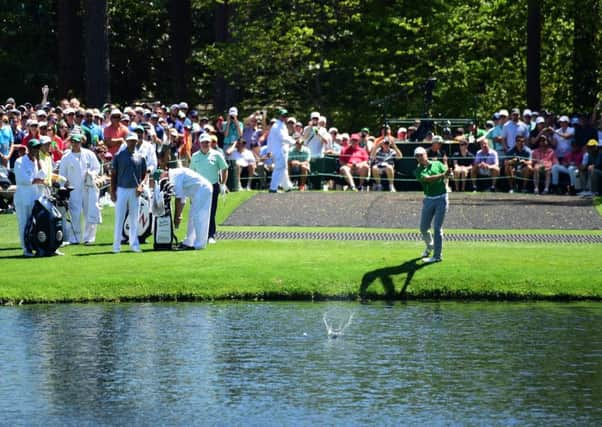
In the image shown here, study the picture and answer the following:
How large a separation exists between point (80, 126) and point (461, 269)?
36.8 ft

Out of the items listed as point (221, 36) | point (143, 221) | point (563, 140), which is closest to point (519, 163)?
point (563, 140)

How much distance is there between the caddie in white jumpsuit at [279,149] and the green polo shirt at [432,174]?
10420 millimetres

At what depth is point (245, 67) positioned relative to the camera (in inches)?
1752

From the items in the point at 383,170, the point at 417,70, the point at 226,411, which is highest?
the point at 417,70

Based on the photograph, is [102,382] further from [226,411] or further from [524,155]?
[524,155]

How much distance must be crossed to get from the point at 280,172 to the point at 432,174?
1154 cm

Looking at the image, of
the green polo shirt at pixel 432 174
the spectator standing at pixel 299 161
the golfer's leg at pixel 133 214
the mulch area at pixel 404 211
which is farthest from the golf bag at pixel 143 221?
the spectator standing at pixel 299 161

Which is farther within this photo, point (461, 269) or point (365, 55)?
point (365, 55)

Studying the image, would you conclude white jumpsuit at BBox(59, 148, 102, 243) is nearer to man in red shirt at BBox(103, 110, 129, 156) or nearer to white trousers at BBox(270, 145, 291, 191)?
man in red shirt at BBox(103, 110, 129, 156)

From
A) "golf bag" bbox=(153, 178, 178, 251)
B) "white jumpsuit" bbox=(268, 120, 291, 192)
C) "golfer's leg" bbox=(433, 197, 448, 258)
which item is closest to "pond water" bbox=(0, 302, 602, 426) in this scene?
"golfer's leg" bbox=(433, 197, 448, 258)

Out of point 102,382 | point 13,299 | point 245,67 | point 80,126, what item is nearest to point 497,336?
point 102,382

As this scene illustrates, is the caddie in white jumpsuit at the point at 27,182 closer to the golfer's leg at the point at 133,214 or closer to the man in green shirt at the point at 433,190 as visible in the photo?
the golfer's leg at the point at 133,214

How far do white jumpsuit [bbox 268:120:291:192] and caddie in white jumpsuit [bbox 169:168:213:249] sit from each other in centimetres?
804

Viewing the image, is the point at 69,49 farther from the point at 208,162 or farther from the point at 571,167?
the point at 208,162
